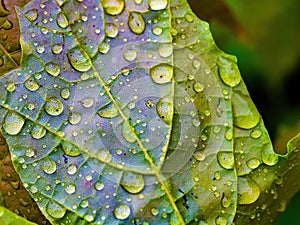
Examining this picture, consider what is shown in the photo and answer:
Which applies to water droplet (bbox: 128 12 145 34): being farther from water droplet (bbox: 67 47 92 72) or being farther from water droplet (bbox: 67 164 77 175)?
water droplet (bbox: 67 164 77 175)

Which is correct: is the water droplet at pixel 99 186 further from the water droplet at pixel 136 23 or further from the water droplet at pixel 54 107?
the water droplet at pixel 136 23

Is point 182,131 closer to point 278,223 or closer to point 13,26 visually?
point 13,26

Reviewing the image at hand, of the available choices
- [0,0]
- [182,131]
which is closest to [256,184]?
[182,131]

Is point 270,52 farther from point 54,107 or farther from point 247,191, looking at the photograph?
point 54,107

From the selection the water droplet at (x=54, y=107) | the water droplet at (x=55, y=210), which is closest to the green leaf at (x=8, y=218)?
the water droplet at (x=55, y=210)

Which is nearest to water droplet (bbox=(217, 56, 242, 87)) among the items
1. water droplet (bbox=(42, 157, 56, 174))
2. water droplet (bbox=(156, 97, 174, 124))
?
water droplet (bbox=(156, 97, 174, 124))
